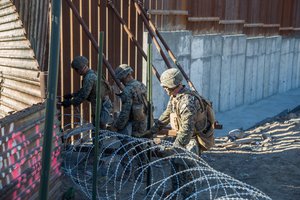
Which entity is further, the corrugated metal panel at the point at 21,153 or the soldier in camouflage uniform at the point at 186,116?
the soldier in camouflage uniform at the point at 186,116

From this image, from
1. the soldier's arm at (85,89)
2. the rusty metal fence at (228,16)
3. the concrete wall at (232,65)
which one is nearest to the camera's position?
the soldier's arm at (85,89)

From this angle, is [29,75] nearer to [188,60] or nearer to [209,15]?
[188,60]

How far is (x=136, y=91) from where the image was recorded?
6.63 meters

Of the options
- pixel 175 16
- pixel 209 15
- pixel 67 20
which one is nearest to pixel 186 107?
pixel 67 20

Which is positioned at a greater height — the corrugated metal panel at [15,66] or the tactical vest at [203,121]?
the corrugated metal panel at [15,66]

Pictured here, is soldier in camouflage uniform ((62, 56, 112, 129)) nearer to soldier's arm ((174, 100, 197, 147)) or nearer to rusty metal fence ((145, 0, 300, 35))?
soldier's arm ((174, 100, 197, 147))

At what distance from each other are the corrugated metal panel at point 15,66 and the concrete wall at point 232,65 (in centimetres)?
Answer: 401

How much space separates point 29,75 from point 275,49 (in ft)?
50.5

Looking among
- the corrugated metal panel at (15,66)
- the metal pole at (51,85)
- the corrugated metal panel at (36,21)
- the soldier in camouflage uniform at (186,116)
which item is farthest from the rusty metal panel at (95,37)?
the metal pole at (51,85)

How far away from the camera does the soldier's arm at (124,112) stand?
21.8 feet

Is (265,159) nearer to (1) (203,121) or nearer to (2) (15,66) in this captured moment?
(1) (203,121)

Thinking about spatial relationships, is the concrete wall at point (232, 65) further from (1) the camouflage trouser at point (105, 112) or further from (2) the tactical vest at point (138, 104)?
(2) the tactical vest at point (138, 104)

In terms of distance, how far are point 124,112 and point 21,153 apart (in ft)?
8.71

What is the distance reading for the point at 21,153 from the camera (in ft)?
13.8
